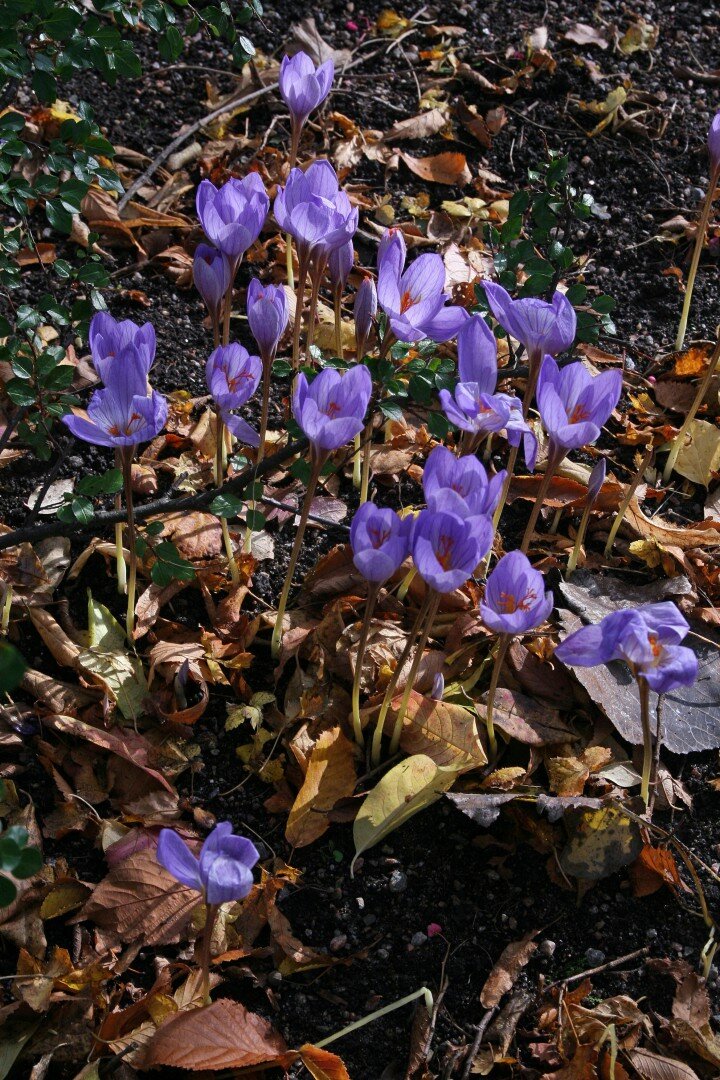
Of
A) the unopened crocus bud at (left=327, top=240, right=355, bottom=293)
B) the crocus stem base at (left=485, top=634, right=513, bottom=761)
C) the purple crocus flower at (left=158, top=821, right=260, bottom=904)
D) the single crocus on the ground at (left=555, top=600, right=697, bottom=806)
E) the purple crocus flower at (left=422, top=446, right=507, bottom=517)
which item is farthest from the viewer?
the unopened crocus bud at (left=327, top=240, right=355, bottom=293)

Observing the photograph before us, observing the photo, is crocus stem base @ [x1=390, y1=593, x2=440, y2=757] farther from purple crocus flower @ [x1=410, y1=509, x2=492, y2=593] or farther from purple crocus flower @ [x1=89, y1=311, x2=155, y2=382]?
purple crocus flower @ [x1=89, y1=311, x2=155, y2=382]

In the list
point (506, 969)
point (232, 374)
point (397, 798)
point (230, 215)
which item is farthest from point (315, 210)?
point (506, 969)

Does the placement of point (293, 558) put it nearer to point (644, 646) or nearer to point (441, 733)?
point (441, 733)

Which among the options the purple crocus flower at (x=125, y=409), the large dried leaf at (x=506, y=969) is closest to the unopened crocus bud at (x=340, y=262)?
the purple crocus flower at (x=125, y=409)

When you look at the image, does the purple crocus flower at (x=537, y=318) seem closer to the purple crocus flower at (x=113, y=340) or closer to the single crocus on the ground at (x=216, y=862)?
the purple crocus flower at (x=113, y=340)

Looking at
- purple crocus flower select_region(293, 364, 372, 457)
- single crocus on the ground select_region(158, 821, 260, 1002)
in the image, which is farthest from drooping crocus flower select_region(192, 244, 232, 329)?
single crocus on the ground select_region(158, 821, 260, 1002)

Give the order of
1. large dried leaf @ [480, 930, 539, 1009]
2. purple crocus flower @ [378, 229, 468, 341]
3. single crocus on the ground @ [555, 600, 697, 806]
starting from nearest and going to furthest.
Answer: single crocus on the ground @ [555, 600, 697, 806], large dried leaf @ [480, 930, 539, 1009], purple crocus flower @ [378, 229, 468, 341]

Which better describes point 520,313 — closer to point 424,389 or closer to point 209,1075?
point 424,389
